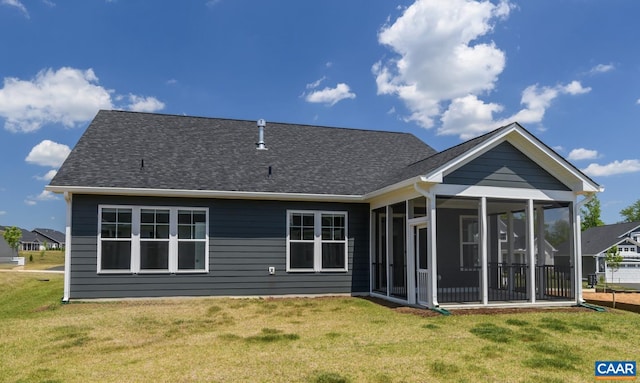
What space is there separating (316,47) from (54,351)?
13480mm

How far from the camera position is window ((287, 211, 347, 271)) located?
14.0 metres

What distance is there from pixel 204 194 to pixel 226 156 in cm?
239

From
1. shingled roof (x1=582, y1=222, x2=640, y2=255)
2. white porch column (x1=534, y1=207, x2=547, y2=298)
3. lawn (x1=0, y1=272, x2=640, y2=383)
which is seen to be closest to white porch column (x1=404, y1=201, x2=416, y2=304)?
lawn (x1=0, y1=272, x2=640, y2=383)

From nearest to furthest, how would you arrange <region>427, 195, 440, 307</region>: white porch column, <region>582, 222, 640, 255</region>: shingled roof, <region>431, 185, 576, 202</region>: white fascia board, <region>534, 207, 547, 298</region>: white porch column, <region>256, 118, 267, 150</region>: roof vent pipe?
<region>427, 195, 440, 307</region>: white porch column < <region>431, 185, 576, 202</region>: white fascia board < <region>534, 207, 547, 298</region>: white porch column < <region>256, 118, 267, 150</region>: roof vent pipe < <region>582, 222, 640, 255</region>: shingled roof

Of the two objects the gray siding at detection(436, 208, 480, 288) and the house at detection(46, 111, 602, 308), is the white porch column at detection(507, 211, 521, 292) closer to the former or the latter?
the house at detection(46, 111, 602, 308)

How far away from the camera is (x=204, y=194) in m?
13.1

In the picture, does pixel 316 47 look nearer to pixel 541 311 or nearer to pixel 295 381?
pixel 541 311

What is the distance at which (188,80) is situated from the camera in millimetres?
17875

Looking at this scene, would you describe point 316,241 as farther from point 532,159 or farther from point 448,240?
point 532,159

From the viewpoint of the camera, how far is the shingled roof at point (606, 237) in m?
41.7

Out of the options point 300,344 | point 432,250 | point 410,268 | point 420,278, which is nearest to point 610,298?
point 420,278

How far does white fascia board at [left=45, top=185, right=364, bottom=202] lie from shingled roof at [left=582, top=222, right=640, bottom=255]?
3538 centimetres

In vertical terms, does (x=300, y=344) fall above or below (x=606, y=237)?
below

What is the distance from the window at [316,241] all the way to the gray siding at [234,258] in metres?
0.18
